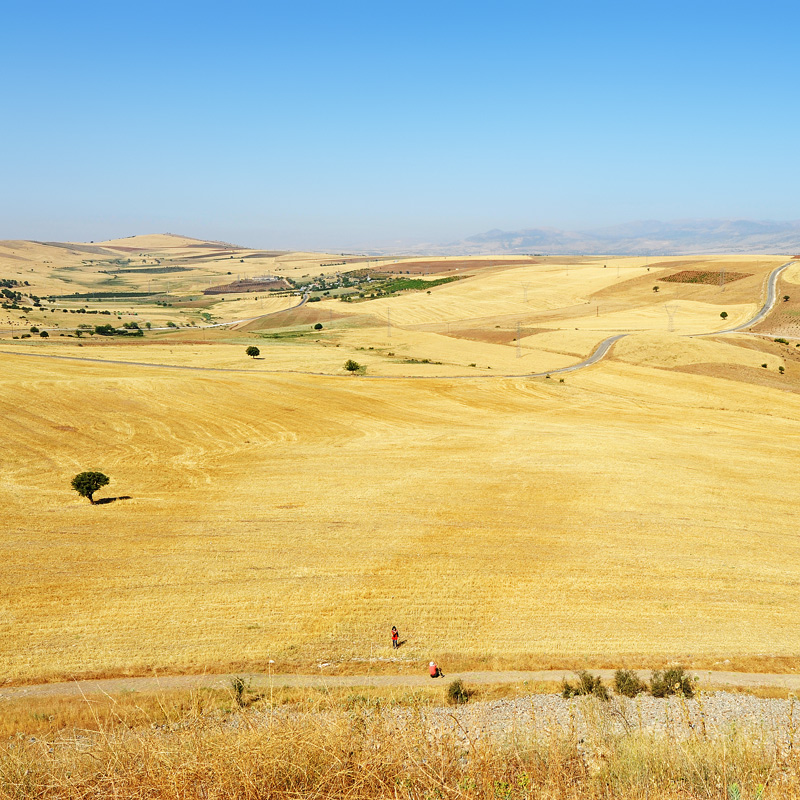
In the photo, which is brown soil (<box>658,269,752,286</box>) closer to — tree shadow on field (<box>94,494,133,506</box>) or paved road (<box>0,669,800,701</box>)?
paved road (<box>0,669,800,701</box>)

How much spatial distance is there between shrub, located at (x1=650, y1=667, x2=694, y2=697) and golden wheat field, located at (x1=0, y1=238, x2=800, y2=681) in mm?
2131

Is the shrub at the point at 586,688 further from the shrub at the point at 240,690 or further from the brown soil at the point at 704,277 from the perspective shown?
the brown soil at the point at 704,277

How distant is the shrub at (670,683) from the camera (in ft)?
63.2

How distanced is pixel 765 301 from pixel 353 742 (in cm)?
15633

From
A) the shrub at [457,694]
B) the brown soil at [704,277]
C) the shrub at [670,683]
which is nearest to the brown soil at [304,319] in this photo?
the brown soil at [704,277]

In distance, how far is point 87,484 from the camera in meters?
37.5

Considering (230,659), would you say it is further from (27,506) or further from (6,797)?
(27,506)

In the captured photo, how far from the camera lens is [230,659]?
21922 millimetres

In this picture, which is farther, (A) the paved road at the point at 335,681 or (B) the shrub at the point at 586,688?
(A) the paved road at the point at 335,681

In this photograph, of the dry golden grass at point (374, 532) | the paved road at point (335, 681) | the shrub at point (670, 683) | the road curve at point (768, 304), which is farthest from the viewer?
the road curve at point (768, 304)

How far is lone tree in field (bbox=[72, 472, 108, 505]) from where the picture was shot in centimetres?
3738

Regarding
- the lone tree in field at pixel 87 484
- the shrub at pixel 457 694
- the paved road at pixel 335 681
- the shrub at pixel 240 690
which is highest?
the lone tree in field at pixel 87 484

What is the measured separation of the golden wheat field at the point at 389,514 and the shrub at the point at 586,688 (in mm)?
2513

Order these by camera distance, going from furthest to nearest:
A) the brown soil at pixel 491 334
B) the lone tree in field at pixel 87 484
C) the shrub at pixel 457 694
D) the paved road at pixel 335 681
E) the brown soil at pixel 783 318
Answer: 1. the brown soil at pixel 491 334
2. the brown soil at pixel 783 318
3. the lone tree in field at pixel 87 484
4. the paved road at pixel 335 681
5. the shrub at pixel 457 694
